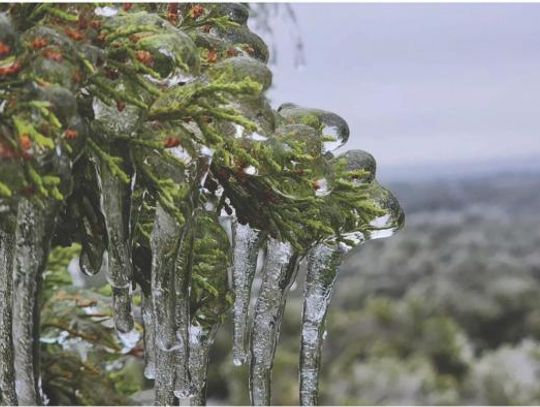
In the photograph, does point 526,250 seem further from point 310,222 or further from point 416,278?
point 310,222

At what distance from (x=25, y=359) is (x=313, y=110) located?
564 mm

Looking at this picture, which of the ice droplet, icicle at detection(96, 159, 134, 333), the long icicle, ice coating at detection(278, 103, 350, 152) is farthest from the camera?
the ice droplet

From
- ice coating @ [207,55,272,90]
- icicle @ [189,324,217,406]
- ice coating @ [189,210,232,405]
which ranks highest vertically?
ice coating @ [207,55,272,90]

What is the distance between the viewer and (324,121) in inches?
57.4

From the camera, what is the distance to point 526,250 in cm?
654

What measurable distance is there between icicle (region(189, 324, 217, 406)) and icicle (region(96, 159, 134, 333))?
0.14 metres

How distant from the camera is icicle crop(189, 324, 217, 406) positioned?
149cm

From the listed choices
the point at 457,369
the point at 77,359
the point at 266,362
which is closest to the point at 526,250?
the point at 457,369

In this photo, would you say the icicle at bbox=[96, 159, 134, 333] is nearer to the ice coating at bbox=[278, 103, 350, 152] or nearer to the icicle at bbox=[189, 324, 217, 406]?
the icicle at bbox=[189, 324, 217, 406]

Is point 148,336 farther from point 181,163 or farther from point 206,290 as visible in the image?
point 181,163

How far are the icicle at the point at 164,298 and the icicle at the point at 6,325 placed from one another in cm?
19

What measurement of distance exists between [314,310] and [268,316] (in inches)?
3.7

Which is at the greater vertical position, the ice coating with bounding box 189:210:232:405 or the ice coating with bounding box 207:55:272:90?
the ice coating with bounding box 207:55:272:90

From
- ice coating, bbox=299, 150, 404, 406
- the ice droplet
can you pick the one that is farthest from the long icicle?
the ice droplet
